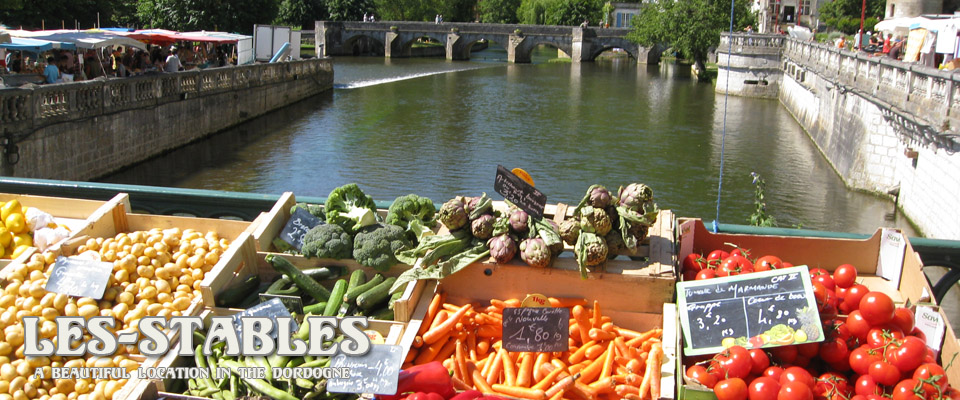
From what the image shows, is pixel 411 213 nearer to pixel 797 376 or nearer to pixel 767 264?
pixel 767 264

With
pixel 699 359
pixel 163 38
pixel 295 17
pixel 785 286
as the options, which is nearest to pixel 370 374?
pixel 699 359

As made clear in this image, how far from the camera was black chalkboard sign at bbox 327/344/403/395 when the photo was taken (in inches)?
139

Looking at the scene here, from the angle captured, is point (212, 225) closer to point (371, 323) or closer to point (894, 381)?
point (371, 323)

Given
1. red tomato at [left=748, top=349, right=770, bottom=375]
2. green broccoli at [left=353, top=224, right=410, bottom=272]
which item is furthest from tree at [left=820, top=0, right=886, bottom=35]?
red tomato at [left=748, top=349, right=770, bottom=375]

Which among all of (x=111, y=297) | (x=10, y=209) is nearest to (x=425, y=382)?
(x=111, y=297)

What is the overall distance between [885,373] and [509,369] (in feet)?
5.86

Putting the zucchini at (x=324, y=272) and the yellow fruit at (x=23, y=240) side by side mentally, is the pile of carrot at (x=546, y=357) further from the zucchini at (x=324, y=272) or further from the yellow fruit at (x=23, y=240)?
the yellow fruit at (x=23, y=240)

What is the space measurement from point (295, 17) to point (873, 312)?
6938cm

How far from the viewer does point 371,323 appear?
432cm

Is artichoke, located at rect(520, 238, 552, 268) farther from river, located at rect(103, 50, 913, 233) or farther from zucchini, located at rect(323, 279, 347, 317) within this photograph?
river, located at rect(103, 50, 913, 233)

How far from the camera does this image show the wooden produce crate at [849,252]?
171 inches

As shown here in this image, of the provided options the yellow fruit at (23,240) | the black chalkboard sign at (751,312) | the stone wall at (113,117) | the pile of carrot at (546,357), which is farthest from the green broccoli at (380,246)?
the stone wall at (113,117)

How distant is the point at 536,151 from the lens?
2286cm

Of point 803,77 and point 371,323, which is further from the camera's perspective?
point 803,77
